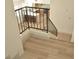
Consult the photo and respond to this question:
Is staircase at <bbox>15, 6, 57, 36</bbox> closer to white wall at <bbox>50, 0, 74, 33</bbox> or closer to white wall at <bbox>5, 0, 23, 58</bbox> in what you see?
white wall at <bbox>50, 0, 74, 33</bbox>

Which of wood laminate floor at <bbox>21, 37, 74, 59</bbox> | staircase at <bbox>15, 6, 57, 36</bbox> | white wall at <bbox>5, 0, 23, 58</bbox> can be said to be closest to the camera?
white wall at <bbox>5, 0, 23, 58</bbox>

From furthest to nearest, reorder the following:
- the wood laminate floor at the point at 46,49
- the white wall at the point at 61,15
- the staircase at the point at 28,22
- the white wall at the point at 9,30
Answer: the white wall at the point at 61,15 → the staircase at the point at 28,22 → the wood laminate floor at the point at 46,49 → the white wall at the point at 9,30

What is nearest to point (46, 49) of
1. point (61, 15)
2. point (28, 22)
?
point (28, 22)

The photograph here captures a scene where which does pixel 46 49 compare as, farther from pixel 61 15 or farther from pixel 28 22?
pixel 61 15

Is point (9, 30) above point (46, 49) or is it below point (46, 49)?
above

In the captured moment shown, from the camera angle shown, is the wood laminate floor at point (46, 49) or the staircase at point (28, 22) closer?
the wood laminate floor at point (46, 49)

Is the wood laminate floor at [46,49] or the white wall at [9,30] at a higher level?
the white wall at [9,30]

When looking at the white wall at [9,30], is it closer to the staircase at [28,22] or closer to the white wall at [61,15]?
the staircase at [28,22]

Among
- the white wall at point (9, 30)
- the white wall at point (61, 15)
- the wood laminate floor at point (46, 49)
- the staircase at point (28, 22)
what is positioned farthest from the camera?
the white wall at point (61, 15)

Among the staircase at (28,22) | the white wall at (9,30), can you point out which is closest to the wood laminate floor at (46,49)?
the staircase at (28,22)

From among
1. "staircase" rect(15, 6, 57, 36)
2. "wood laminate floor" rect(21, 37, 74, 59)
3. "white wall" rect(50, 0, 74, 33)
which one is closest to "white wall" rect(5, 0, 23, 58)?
"wood laminate floor" rect(21, 37, 74, 59)

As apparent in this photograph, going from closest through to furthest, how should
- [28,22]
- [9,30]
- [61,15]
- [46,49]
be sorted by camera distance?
[9,30] → [46,49] → [28,22] → [61,15]

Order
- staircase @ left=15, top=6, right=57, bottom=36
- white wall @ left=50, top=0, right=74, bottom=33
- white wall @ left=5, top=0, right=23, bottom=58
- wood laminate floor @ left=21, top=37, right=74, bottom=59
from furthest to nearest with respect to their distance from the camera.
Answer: white wall @ left=50, top=0, right=74, bottom=33 → staircase @ left=15, top=6, right=57, bottom=36 → wood laminate floor @ left=21, top=37, right=74, bottom=59 → white wall @ left=5, top=0, right=23, bottom=58
